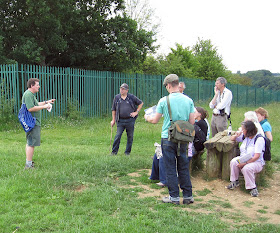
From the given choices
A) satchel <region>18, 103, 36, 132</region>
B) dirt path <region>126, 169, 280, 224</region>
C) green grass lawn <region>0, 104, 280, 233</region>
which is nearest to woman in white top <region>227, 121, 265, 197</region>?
dirt path <region>126, 169, 280, 224</region>

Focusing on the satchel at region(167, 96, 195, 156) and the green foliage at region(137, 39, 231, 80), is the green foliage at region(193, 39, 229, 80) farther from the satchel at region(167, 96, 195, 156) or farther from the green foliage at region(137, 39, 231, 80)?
the satchel at region(167, 96, 195, 156)

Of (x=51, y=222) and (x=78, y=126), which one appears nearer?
(x=51, y=222)

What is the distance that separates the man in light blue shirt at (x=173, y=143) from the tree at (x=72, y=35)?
12.2 metres

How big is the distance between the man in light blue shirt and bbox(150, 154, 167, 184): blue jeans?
74 centimetres

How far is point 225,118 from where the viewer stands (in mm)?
7375

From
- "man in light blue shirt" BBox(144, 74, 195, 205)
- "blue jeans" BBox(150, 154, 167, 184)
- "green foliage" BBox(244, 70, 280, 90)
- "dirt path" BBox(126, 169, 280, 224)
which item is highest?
"green foliage" BBox(244, 70, 280, 90)

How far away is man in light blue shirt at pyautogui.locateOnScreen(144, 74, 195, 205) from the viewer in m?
4.49

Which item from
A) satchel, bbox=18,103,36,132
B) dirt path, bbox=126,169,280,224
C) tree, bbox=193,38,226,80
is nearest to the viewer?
dirt path, bbox=126,169,280,224

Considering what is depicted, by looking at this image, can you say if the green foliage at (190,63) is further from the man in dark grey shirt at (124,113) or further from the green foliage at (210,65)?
the man in dark grey shirt at (124,113)

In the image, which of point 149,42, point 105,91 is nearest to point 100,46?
point 149,42

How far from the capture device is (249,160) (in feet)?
17.4

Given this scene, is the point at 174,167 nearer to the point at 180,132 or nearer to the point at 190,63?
the point at 180,132

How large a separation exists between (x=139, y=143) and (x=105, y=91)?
21.1ft

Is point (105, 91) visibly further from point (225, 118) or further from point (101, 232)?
point (101, 232)
